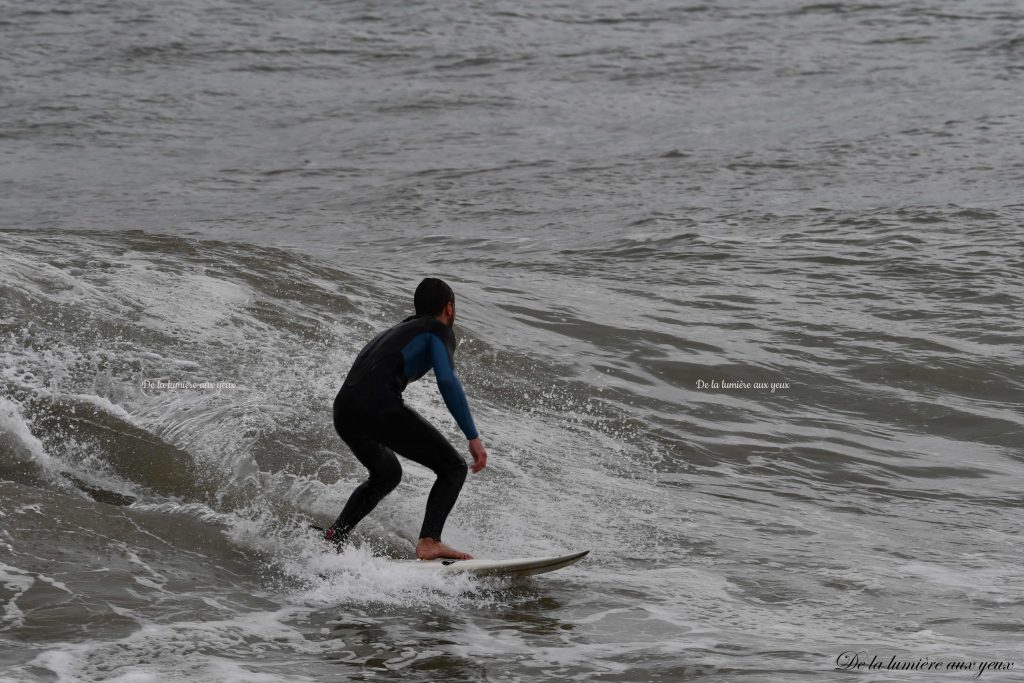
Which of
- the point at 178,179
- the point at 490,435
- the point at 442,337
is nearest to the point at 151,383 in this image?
the point at 490,435

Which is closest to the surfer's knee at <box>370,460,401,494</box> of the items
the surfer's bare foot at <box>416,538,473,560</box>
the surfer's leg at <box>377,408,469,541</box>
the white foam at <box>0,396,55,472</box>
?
the surfer's leg at <box>377,408,469,541</box>

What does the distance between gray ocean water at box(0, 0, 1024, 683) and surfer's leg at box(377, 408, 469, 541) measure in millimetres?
387

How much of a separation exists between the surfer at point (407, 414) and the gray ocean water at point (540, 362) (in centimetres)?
39

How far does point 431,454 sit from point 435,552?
0.57m

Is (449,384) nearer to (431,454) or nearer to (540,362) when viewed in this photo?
(431,454)

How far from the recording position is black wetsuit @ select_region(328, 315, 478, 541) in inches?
288

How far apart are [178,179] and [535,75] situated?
368 inches

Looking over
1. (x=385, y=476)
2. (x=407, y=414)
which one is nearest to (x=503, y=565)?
(x=385, y=476)

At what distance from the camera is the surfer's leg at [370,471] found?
7.52 m

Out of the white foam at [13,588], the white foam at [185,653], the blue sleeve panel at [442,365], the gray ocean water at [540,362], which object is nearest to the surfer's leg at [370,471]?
the gray ocean water at [540,362]

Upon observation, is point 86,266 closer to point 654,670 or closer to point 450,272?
point 450,272

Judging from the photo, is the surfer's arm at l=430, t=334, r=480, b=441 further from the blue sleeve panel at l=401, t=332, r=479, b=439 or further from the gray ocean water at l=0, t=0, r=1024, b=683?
the gray ocean water at l=0, t=0, r=1024, b=683

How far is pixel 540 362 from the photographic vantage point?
40.6ft

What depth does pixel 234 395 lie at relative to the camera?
1015 centimetres
